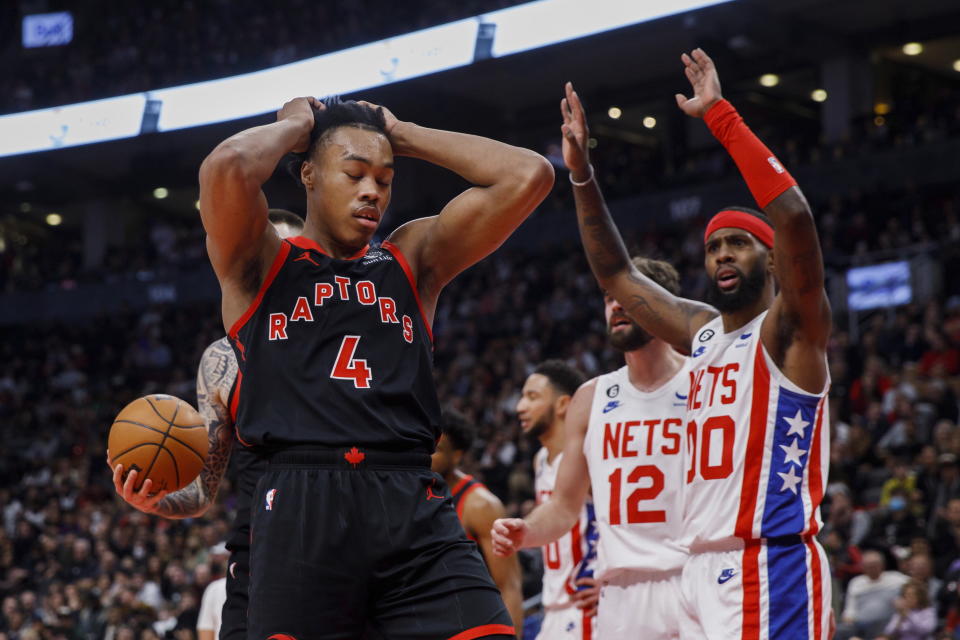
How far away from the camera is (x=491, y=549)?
5930mm

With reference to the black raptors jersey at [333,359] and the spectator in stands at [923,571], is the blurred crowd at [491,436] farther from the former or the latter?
the black raptors jersey at [333,359]

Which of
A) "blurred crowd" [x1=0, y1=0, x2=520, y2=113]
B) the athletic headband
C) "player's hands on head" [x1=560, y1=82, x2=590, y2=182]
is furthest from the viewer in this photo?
"blurred crowd" [x1=0, y1=0, x2=520, y2=113]

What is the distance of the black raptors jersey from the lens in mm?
3018

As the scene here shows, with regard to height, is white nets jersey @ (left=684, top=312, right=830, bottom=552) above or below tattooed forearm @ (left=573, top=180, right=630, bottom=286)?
below

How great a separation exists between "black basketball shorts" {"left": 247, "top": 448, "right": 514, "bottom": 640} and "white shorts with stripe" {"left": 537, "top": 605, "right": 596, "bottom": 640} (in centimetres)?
288

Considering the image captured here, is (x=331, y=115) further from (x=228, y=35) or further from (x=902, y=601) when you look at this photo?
(x=228, y=35)

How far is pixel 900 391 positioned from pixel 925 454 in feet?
6.02

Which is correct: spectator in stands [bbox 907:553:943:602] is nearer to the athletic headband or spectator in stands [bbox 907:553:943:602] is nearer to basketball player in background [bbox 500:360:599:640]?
basketball player in background [bbox 500:360:599:640]

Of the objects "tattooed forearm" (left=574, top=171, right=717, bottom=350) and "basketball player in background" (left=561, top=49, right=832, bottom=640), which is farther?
"tattooed forearm" (left=574, top=171, right=717, bottom=350)

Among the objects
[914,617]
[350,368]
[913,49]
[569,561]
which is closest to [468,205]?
[350,368]

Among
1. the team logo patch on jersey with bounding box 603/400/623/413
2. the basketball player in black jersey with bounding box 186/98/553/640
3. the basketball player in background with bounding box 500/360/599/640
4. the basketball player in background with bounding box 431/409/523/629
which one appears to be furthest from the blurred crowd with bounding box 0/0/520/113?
the basketball player in black jersey with bounding box 186/98/553/640

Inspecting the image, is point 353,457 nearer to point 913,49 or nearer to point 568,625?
point 568,625

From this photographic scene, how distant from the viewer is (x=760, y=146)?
4.04 metres

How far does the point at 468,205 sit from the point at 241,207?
0.68 meters
